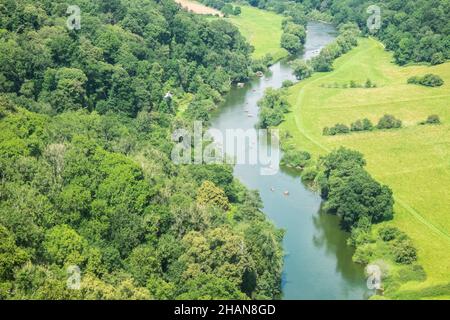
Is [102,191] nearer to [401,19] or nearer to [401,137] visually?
[401,137]

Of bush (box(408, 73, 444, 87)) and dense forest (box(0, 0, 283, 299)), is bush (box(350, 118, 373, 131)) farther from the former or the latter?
bush (box(408, 73, 444, 87))

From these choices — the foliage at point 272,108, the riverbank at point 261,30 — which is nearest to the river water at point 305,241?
the foliage at point 272,108

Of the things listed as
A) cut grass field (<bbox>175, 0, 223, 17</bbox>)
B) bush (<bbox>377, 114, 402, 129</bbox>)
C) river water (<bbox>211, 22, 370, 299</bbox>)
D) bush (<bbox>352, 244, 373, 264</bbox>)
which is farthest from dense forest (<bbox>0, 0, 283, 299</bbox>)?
cut grass field (<bbox>175, 0, 223, 17</bbox>)

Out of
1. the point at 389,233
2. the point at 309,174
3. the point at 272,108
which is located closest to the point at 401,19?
the point at 272,108


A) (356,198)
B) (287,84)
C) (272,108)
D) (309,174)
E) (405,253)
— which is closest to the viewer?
(405,253)

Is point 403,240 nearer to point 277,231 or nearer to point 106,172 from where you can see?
point 277,231

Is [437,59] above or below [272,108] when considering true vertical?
above

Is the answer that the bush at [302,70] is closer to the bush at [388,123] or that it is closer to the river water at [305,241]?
the river water at [305,241]
